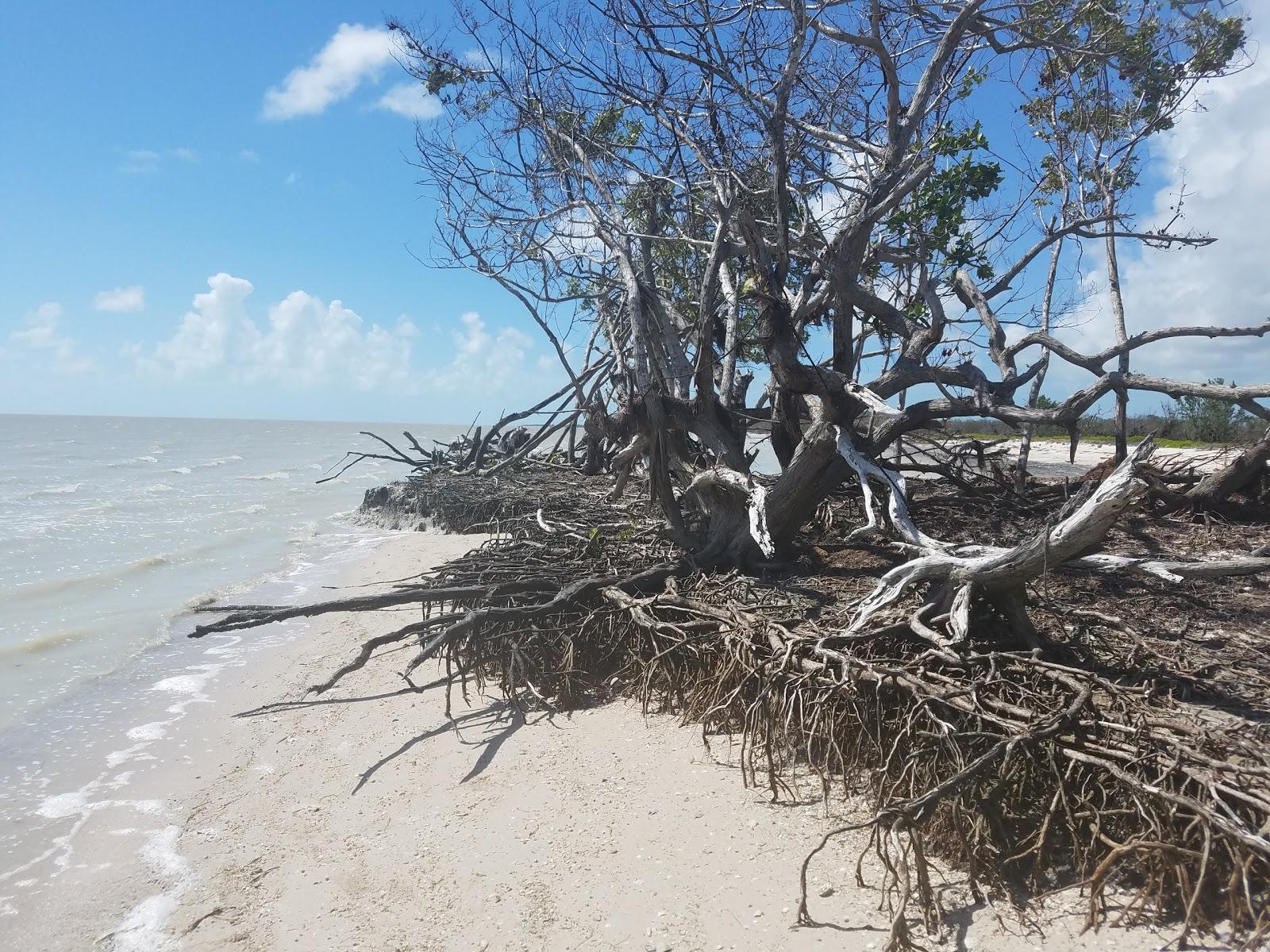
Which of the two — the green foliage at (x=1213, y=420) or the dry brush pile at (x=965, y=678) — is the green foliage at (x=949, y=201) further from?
the green foliage at (x=1213, y=420)

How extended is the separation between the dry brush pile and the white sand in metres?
0.18

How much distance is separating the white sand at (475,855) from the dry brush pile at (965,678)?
184mm

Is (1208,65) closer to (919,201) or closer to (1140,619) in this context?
(919,201)

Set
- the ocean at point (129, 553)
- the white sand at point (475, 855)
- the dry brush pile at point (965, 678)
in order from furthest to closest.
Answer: the ocean at point (129, 553)
the white sand at point (475, 855)
the dry brush pile at point (965, 678)

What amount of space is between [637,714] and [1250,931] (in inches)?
117

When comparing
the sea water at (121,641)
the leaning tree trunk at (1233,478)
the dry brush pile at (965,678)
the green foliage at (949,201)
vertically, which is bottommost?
the sea water at (121,641)

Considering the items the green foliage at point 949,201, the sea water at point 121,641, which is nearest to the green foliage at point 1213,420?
the green foliage at point 949,201

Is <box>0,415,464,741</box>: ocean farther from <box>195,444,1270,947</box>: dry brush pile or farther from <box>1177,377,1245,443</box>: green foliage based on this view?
<box>1177,377,1245,443</box>: green foliage

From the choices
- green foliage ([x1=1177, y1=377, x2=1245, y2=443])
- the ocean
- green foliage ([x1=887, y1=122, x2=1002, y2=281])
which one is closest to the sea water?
the ocean

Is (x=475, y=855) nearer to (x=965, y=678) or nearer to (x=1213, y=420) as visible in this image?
(x=965, y=678)

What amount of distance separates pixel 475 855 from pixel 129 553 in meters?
10.9

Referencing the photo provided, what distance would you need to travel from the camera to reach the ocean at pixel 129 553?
7258 mm

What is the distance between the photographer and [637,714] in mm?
4781

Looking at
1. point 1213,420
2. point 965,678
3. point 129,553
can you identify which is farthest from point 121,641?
point 1213,420
